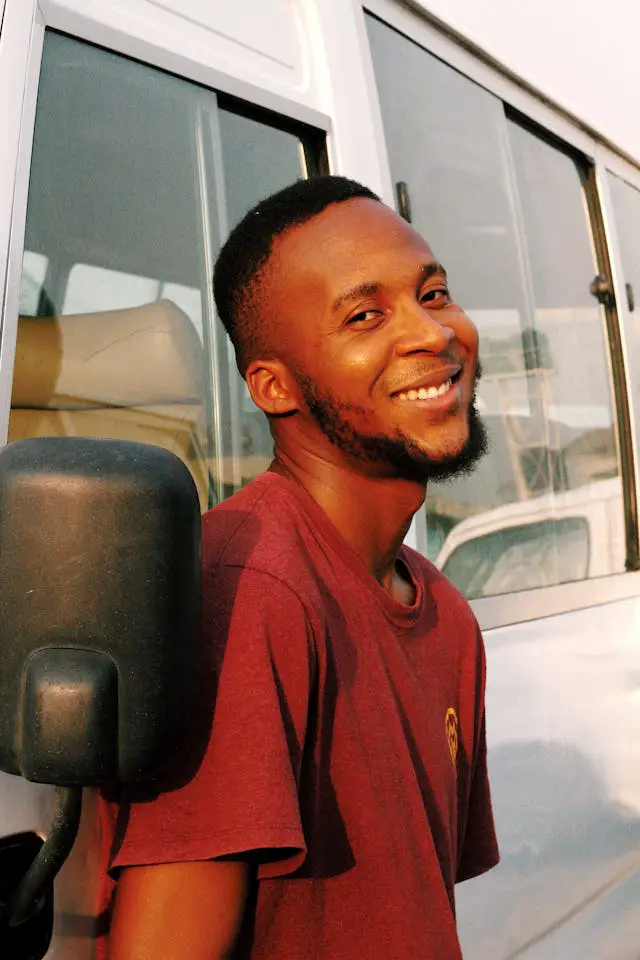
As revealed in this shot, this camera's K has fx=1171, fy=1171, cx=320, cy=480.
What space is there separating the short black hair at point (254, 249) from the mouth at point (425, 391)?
222mm

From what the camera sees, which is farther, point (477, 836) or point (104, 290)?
point (477, 836)

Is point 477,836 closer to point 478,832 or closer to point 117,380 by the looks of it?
point 478,832

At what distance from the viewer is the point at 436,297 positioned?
1606mm

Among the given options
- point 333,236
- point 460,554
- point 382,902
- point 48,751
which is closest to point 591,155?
point 460,554

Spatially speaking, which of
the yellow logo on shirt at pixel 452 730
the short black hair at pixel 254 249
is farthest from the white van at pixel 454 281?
the yellow logo on shirt at pixel 452 730

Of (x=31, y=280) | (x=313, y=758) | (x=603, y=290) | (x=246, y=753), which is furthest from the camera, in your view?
(x=603, y=290)

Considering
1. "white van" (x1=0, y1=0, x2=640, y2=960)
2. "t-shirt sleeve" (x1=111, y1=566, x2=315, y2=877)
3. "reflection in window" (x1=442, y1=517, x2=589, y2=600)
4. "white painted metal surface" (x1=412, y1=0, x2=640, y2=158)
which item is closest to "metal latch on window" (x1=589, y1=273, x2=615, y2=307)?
"white van" (x1=0, y1=0, x2=640, y2=960)

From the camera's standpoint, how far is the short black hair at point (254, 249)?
159cm

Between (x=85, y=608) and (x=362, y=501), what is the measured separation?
1.96ft

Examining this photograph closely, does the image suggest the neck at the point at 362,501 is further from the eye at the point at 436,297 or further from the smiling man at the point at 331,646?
the eye at the point at 436,297

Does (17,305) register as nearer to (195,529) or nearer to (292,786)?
(195,529)

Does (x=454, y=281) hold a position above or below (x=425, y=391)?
above

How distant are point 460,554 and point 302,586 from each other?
1.19 meters

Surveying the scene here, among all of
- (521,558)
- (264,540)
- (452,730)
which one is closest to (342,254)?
(264,540)
